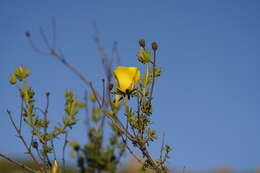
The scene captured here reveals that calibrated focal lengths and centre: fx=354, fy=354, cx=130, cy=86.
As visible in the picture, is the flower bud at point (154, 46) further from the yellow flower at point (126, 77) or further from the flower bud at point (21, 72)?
the flower bud at point (21, 72)

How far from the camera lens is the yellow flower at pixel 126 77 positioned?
2.68 m

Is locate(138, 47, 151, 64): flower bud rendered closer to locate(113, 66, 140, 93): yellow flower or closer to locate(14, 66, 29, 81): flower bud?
locate(113, 66, 140, 93): yellow flower

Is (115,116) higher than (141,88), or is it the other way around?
(141,88)

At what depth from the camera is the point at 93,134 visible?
1.98 m

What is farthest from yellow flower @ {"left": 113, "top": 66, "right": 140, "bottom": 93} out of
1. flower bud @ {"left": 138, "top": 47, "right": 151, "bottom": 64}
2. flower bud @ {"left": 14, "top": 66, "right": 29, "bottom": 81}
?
flower bud @ {"left": 14, "top": 66, "right": 29, "bottom": 81}

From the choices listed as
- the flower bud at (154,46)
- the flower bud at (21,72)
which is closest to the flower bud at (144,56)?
the flower bud at (154,46)

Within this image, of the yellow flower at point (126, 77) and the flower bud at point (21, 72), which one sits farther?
the flower bud at point (21, 72)

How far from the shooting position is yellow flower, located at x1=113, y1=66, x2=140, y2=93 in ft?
8.79

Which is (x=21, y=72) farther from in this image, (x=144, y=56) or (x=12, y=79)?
(x=144, y=56)

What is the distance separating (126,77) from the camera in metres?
2.69

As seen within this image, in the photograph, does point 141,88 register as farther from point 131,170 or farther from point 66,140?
point 131,170

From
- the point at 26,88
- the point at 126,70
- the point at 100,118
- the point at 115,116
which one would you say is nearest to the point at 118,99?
the point at 126,70

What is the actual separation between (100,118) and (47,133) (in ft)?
2.51

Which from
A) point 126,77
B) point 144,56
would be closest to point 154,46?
point 144,56
